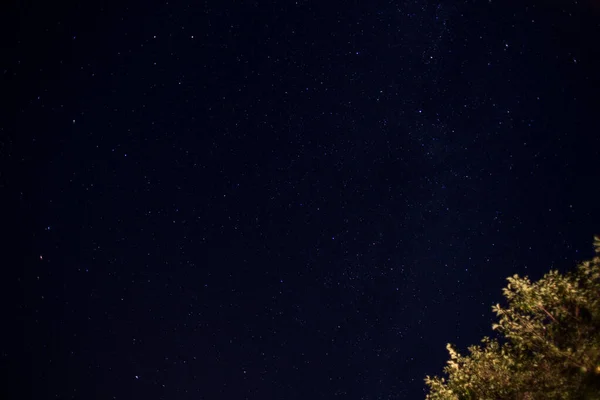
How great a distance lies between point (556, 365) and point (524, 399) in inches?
32.6

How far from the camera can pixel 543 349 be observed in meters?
6.15

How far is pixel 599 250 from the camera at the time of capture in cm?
545

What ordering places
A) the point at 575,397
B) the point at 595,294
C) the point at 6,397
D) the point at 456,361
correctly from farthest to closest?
1. the point at 6,397
2. the point at 456,361
3. the point at 595,294
4. the point at 575,397

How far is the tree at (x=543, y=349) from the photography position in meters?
5.50

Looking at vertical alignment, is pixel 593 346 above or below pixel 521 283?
below

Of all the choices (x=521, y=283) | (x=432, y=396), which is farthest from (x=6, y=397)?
(x=521, y=283)

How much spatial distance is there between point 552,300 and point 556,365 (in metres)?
1.13

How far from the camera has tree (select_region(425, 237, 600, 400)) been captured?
5.50 meters

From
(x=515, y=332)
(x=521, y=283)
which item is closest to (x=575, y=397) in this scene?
(x=515, y=332)

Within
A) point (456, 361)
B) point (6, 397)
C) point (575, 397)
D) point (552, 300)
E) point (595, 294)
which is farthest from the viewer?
point (6, 397)

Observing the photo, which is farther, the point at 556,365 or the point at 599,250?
the point at 556,365

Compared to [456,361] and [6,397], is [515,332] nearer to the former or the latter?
[456,361]

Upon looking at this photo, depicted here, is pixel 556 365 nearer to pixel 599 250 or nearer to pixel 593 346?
pixel 593 346

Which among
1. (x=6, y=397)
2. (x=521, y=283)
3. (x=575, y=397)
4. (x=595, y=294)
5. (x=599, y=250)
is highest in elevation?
(x=6, y=397)
